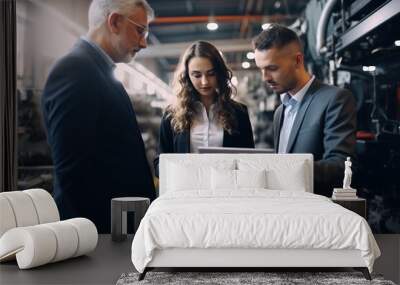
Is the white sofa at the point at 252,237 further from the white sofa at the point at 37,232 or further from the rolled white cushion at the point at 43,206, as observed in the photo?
the rolled white cushion at the point at 43,206

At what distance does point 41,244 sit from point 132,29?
8.75 ft

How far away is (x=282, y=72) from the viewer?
6176 mm

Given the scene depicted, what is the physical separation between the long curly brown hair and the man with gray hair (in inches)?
18.1

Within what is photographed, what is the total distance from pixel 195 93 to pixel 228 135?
55cm

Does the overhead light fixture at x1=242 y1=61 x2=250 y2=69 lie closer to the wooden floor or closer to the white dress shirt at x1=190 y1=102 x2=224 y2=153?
the white dress shirt at x1=190 y1=102 x2=224 y2=153

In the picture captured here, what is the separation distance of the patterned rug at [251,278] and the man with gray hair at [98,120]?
1774 mm

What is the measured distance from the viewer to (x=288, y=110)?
6.11 metres

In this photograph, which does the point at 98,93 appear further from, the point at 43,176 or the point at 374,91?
the point at 374,91

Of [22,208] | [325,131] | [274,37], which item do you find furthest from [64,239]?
[274,37]

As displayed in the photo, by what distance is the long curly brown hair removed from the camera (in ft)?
20.1

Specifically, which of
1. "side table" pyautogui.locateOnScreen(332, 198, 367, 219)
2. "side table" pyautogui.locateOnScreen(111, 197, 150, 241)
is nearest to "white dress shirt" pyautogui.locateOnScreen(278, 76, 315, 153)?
"side table" pyautogui.locateOnScreen(332, 198, 367, 219)

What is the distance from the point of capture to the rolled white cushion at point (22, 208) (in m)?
4.87

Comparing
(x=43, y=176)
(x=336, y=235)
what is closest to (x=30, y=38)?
(x=43, y=176)

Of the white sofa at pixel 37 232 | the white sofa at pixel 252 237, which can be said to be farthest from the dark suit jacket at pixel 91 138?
the white sofa at pixel 252 237
